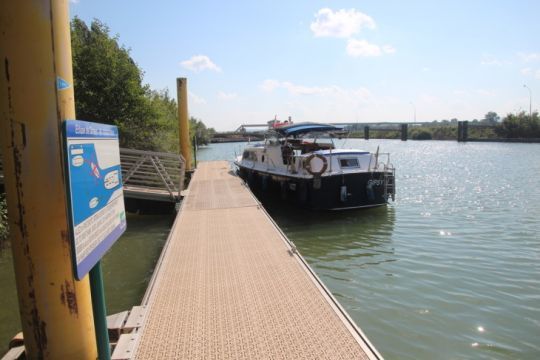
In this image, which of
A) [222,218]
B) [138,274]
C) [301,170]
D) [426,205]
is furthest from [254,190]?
[138,274]

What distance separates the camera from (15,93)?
221 cm

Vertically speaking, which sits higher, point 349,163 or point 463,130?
point 463,130

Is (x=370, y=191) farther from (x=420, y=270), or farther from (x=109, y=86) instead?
(x=109, y=86)

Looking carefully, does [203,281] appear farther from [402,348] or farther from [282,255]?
[402,348]

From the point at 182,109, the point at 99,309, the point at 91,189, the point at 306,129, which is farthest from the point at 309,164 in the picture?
the point at 91,189

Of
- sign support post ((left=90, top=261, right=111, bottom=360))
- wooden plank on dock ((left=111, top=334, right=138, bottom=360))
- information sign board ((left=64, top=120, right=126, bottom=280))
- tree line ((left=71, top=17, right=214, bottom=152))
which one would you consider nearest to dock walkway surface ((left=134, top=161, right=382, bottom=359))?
wooden plank on dock ((left=111, top=334, right=138, bottom=360))

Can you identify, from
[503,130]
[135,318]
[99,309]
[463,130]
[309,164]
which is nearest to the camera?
[99,309]

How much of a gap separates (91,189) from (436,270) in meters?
7.67

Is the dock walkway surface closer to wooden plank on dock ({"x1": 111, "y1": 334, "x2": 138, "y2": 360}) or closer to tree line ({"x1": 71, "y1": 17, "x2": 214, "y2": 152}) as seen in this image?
wooden plank on dock ({"x1": 111, "y1": 334, "x2": 138, "y2": 360})

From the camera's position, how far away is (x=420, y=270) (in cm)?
834

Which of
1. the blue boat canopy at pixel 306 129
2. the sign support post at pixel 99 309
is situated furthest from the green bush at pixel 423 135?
the sign support post at pixel 99 309

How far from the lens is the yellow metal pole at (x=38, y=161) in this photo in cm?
220

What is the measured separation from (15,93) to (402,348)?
17.2 feet

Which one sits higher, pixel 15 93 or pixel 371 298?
pixel 15 93
